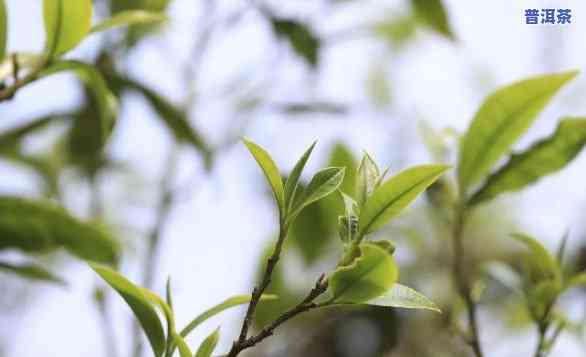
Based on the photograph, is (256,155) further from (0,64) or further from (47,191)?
(47,191)

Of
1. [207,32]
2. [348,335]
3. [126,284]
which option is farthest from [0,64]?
[348,335]

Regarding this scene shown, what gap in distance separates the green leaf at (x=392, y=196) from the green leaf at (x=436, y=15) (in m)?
0.51

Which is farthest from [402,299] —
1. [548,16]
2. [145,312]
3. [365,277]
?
[548,16]

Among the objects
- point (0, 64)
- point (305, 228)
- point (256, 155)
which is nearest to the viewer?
point (256, 155)

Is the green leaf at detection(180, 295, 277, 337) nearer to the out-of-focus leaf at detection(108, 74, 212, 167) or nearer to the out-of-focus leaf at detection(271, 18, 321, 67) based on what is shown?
the out-of-focus leaf at detection(108, 74, 212, 167)

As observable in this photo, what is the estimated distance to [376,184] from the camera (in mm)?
367

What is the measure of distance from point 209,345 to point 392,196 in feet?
0.36

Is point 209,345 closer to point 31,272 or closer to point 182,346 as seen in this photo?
point 182,346

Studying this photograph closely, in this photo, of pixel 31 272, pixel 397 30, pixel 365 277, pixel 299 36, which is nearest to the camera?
pixel 365 277

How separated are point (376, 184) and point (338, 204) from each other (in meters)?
0.43

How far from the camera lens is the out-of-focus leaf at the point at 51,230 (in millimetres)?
613

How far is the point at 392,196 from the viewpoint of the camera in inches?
13.7

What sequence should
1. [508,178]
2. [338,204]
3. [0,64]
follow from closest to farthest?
[0,64]
[508,178]
[338,204]

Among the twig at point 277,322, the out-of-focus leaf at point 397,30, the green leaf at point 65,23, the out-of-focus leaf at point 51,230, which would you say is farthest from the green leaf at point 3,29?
the out-of-focus leaf at point 397,30
